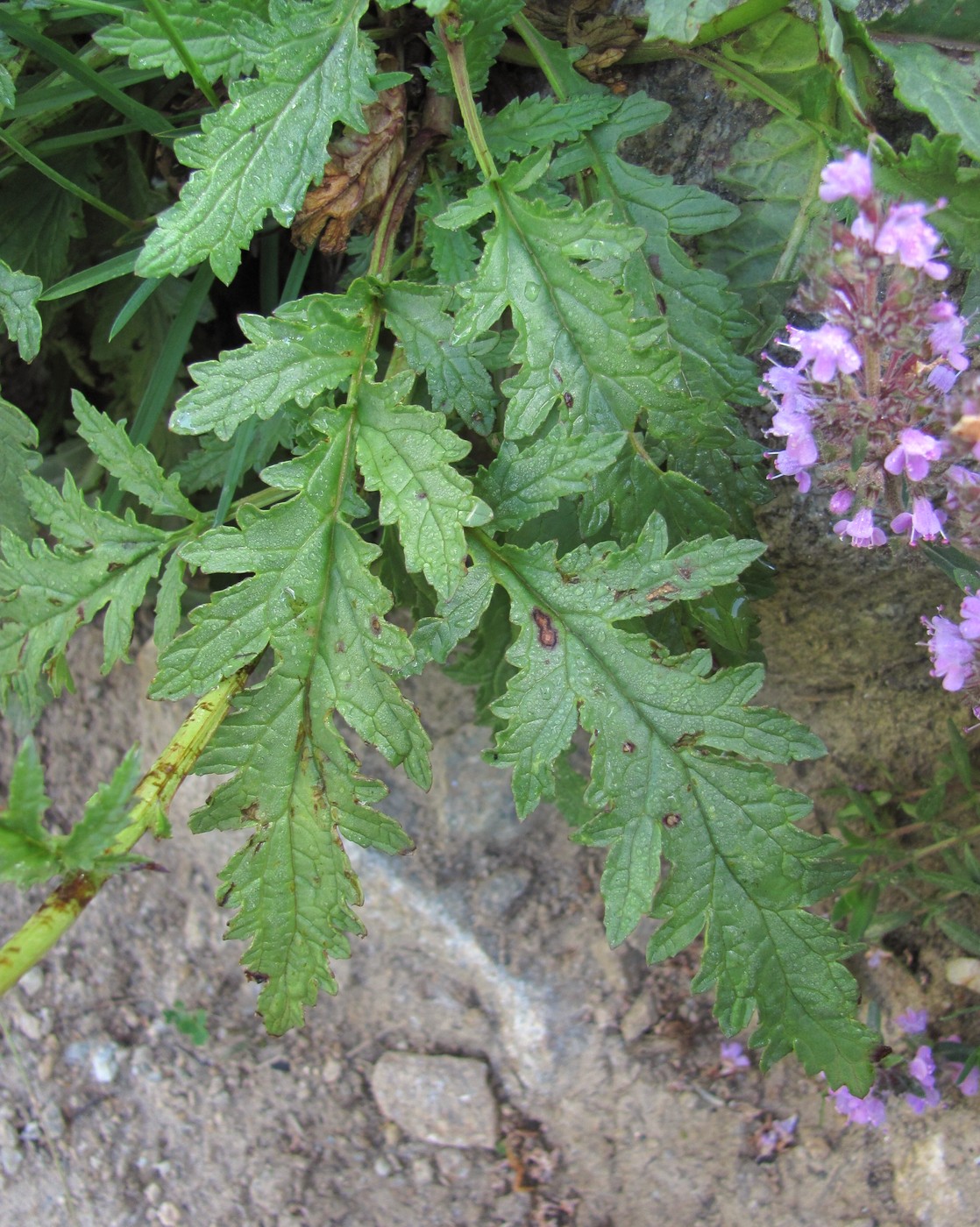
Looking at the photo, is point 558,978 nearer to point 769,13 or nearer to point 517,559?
point 517,559

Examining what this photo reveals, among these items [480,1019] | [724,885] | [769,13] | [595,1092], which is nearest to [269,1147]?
[480,1019]

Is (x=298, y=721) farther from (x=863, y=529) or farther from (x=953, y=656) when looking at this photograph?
(x=953, y=656)

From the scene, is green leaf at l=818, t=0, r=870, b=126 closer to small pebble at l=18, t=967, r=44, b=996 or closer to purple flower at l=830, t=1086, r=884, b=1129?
purple flower at l=830, t=1086, r=884, b=1129

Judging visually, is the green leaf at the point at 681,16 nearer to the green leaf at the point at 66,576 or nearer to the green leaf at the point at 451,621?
the green leaf at the point at 451,621

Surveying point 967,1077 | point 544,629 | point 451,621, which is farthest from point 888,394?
point 967,1077

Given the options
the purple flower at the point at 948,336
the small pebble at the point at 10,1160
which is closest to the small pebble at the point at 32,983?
the small pebble at the point at 10,1160

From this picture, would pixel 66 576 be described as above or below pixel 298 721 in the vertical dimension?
above
